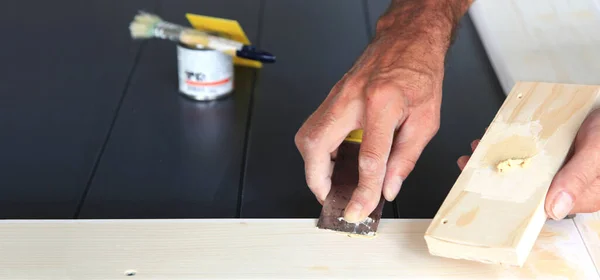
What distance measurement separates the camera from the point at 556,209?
2.42 ft

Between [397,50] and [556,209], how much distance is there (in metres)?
0.36

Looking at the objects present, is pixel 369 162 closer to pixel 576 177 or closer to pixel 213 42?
pixel 576 177

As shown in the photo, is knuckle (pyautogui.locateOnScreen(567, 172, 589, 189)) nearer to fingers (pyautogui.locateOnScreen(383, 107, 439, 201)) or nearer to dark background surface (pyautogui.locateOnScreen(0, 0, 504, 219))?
fingers (pyautogui.locateOnScreen(383, 107, 439, 201))

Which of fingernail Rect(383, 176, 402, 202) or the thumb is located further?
fingernail Rect(383, 176, 402, 202)

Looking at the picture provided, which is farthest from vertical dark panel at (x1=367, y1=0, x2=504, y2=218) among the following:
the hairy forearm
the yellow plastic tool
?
the yellow plastic tool

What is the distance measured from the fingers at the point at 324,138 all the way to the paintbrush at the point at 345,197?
2 centimetres

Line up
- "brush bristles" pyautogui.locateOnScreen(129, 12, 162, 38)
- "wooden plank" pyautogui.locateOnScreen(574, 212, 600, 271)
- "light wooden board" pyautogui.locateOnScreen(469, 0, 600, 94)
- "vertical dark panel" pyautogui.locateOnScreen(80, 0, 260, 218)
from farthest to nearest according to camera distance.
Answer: "brush bristles" pyautogui.locateOnScreen(129, 12, 162, 38) → "light wooden board" pyautogui.locateOnScreen(469, 0, 600, 94) → "vertical dark panel" pyautogui.locateOnScreen(80, 0, 260, 218) → "wooden plank" pyautogui.locateOnScreen(574, 212, 600, 271)

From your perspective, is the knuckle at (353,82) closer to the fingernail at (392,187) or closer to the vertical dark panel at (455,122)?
the fingernail at (392,187)

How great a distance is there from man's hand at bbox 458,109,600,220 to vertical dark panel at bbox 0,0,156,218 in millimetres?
805

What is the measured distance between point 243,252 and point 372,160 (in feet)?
0.64

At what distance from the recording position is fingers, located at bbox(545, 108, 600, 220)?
0.74 m

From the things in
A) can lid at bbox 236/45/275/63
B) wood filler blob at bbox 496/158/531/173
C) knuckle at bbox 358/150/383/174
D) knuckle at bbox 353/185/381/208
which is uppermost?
wood filler blob at bbox 496/158/531/173

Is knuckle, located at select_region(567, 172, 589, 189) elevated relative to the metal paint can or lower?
elevated

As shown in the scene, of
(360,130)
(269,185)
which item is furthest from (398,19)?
(269,185)
